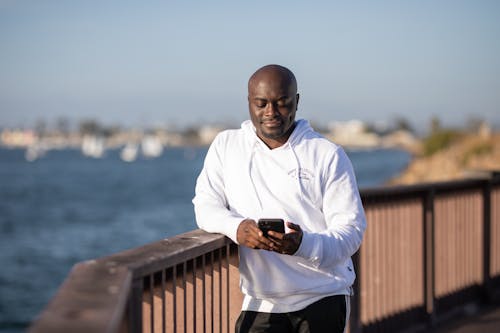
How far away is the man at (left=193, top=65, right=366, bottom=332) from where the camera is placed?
127 inches

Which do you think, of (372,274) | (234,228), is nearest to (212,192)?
(234,228)

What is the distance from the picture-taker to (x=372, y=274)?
5602 mm

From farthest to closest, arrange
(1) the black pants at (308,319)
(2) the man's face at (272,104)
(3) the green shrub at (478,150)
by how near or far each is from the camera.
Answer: (3) the green shrub at (478,150), (1) the black pants at (308,319), (2) the man's face at (272,104)

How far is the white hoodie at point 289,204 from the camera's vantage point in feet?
10.7

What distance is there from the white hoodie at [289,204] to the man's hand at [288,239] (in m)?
0.10

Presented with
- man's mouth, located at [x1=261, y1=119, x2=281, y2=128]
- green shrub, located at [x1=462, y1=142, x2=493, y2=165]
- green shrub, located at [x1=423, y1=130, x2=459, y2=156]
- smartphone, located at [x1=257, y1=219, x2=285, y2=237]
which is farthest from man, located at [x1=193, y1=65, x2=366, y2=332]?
green shrub, located at [x1=423, y1=130, x2=459, y2=156]

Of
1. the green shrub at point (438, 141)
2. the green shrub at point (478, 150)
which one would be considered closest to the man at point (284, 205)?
the green shrub at point (478, 150)

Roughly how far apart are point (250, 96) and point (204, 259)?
75 centimetres

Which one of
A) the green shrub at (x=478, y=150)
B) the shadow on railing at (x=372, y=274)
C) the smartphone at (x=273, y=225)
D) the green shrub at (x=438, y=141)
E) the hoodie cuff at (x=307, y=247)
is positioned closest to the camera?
the shadow on railing at (x=372, y=274)

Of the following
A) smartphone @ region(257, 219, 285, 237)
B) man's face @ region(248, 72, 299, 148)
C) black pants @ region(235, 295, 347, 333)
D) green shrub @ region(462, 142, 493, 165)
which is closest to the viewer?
smartphone @ region(257, 219, 285, 237)

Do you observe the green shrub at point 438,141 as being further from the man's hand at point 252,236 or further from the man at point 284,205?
the man's hand at point 252,236

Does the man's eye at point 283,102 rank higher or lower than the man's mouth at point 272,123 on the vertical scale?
higher

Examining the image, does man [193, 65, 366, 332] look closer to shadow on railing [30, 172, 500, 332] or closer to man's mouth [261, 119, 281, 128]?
man's mouth [261, 119, 281, 128]

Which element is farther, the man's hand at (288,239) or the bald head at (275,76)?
the bald head at (275,76)
